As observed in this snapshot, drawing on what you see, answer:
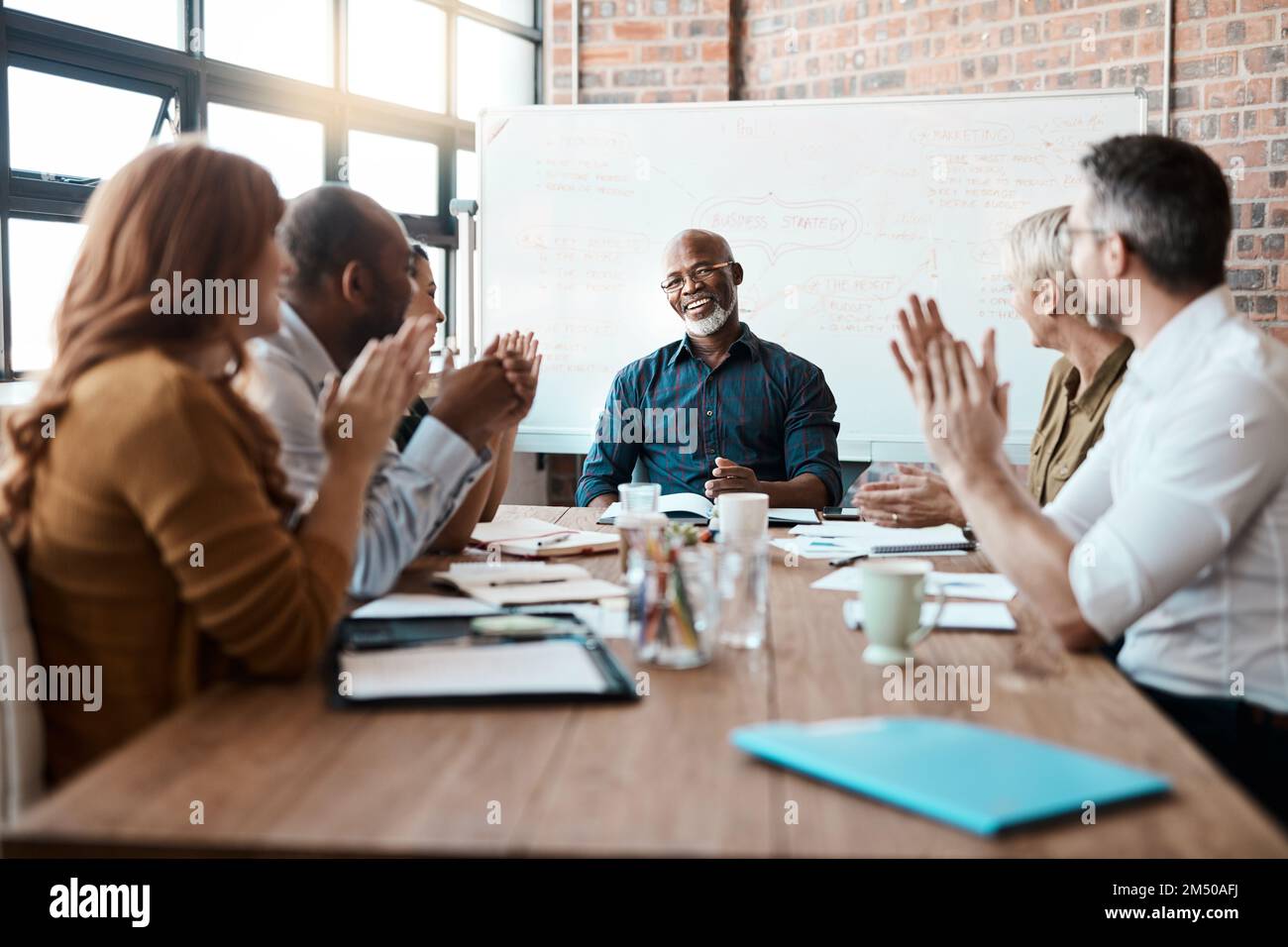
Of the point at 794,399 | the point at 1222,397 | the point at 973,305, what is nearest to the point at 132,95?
the point at 794,399

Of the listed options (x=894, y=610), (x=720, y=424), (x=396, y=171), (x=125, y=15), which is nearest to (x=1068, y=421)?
(x=720, y=424)

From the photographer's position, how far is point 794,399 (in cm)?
315

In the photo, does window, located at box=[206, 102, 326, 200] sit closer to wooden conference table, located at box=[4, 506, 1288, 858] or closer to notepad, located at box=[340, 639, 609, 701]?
notepad, located at box=[340, 639, 609, 701]

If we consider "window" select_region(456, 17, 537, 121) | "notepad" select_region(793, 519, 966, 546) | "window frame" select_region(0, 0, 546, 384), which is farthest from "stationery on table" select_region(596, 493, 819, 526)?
"window" select_region(456, 17, 537, 121)

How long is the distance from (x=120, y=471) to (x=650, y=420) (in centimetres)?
224

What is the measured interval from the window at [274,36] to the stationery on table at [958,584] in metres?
2.61

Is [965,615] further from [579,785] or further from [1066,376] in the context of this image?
[1066,376]

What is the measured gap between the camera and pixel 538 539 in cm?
206

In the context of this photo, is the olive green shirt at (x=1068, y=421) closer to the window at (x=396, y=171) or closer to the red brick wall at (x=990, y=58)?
the red brick wall at (x=990, y=58)

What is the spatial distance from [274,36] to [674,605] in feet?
9.95

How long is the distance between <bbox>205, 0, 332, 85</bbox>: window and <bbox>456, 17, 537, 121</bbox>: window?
0.50 m

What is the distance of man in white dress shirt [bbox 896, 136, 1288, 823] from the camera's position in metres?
1.30

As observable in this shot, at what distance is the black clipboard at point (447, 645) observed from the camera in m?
1.07
